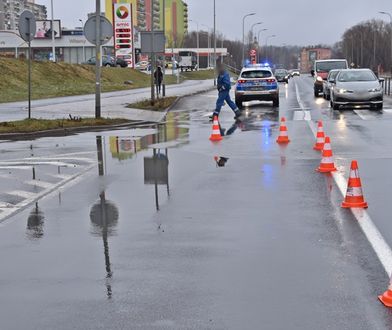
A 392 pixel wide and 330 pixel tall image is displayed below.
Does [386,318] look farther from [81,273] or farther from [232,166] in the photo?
[232,166]

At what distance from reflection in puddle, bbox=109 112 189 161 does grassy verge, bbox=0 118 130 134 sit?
1757mm

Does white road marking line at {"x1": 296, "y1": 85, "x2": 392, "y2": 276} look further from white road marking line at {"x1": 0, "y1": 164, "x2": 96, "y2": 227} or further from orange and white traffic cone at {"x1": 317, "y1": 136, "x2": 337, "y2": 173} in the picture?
white road marking line at {"x1": 0, "y1": 164, "x2": 96, "y2": 227}

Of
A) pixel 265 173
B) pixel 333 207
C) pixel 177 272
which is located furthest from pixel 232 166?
pixel 177 272

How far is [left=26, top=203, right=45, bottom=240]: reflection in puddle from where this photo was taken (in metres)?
7.16

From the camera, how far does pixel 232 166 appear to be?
11.9 metres

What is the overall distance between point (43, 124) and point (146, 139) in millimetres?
3881

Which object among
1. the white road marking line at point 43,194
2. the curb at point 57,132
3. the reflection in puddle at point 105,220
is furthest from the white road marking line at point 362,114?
the reflection in puddle at point 105,220

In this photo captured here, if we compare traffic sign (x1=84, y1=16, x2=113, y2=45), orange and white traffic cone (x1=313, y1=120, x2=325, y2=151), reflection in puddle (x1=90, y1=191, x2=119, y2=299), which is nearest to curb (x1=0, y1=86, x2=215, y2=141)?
traffic sign (x1=84, y1=16, x2=113, y2=45)

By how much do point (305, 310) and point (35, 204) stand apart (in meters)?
5.04

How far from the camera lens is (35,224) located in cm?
768

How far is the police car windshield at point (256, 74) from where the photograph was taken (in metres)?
27.9

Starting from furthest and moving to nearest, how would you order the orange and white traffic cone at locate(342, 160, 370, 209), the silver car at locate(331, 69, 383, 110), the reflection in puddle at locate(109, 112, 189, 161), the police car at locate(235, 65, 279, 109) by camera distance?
the police car at locate(235, 65, 279, 109) → the silver car at locate(331, 69, 383, 110) → the reflection in puddle at locate(109, 112, 189, 161) → the orange and white traffic cone at locate(342, 160, 370, 209)

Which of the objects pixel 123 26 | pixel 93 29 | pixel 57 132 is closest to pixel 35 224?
pixel 57 132

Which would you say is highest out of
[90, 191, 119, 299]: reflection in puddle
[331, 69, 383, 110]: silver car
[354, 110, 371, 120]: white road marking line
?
[331, 69, 383, 110]: silver car
